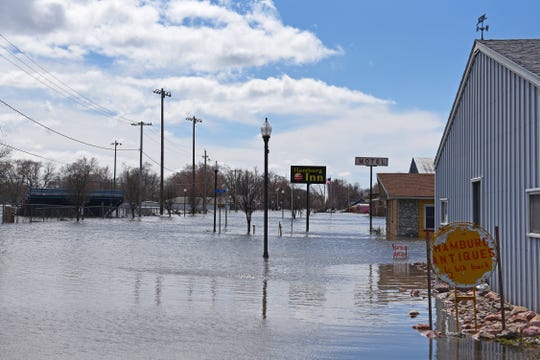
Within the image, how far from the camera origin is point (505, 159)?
1191 cm

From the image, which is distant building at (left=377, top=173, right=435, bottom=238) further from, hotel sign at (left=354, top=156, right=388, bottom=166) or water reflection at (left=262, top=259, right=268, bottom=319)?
water reflection at (left=262, top=259, right=268, bottom=319)

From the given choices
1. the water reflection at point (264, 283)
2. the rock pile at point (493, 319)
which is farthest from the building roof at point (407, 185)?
the rock pile at point (493, 319)

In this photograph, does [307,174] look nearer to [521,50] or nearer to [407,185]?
[407,185]

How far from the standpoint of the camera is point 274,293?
1391cm

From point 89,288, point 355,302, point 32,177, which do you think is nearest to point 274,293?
point 355,302

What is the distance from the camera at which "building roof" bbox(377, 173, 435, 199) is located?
3922 centimetres

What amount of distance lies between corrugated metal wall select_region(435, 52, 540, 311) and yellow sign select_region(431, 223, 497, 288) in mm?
1202

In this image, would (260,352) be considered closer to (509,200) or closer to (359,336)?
(359,336)

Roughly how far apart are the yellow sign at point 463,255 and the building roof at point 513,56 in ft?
8.51

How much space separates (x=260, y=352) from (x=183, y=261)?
13098mm

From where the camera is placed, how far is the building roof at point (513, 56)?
10.8m

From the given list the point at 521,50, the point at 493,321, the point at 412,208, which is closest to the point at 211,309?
the point at 493,321

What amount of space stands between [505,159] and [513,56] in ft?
6.32

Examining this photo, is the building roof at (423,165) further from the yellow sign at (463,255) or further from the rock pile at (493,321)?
the yellow sign at (463,255)
